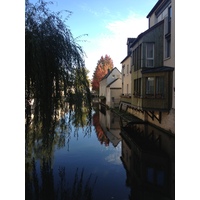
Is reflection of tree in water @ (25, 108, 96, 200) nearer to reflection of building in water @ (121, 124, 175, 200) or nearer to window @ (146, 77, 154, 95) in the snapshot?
reflection of building in water @ (121, 124, 175, 200)

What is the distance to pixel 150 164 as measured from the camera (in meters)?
6.23

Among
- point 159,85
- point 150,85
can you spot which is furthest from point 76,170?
point 150,85

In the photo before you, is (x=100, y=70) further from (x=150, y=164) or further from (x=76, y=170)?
(x=76, y=170)

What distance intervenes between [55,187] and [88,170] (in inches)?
57.3

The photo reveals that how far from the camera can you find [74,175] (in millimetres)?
5363

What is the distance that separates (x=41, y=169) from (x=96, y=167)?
1.64 metres

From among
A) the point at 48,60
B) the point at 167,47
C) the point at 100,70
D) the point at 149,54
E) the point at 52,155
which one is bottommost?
the point at 52,155

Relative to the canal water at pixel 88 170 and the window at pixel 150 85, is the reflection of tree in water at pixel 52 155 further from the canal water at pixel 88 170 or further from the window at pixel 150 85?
the window at pixel 150 85

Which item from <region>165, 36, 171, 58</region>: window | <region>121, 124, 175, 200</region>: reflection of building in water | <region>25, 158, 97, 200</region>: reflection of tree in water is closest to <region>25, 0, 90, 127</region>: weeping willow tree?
<region>25, 158, 97, 200</region>: reflection of tree in water

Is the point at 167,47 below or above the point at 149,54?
above

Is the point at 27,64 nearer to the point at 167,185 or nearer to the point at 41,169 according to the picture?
the point at 41,169

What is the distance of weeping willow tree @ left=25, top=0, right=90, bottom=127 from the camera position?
8.29ft
